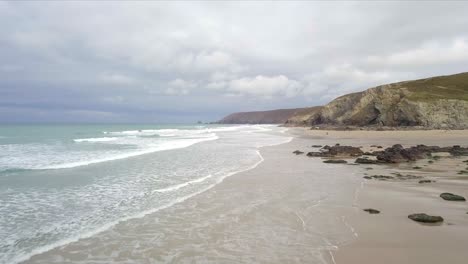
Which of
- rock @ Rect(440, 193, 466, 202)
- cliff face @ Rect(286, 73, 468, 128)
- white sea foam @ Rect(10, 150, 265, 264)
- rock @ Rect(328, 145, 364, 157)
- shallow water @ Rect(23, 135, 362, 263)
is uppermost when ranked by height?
cliff face @ Rect(286, 73, 468, 128)

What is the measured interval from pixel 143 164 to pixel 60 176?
4660 millimetres

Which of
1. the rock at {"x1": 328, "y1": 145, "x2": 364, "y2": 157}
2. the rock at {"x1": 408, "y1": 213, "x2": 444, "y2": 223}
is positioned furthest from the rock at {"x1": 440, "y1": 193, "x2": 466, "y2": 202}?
the rock at {"x1": 328, "y1": 145, "x2": 364, "y2": 157}

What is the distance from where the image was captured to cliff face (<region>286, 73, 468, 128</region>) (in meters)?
55.6

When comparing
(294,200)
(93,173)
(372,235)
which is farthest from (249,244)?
(93,173)

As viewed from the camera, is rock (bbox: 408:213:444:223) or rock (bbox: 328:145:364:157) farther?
rock (bbox: 328:145:364:157)

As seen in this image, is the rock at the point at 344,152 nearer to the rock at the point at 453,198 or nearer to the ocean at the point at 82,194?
the ocean at the point at 82,194

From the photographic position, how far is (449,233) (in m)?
6.61

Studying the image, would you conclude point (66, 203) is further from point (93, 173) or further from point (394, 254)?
point (394, 254)

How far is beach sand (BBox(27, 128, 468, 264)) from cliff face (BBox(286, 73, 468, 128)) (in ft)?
171

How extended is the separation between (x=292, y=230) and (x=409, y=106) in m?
62.0

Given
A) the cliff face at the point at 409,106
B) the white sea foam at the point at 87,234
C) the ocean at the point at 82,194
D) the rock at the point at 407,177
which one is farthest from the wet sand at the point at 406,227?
the cliff face at the point at 409,106

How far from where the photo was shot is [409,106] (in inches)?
2359

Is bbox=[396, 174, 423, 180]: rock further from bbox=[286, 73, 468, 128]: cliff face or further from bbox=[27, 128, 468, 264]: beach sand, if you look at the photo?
bbox=[286, 73, 468, 128]: cliff face

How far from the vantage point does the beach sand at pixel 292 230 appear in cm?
575
